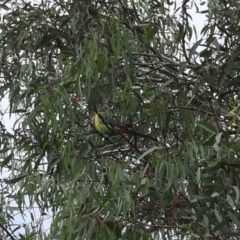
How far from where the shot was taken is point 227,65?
1.88m

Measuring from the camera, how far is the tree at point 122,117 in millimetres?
1667

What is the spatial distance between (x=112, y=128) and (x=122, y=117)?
0.60 feet

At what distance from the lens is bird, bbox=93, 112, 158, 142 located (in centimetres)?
207

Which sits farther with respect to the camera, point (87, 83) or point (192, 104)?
point (192, 104)

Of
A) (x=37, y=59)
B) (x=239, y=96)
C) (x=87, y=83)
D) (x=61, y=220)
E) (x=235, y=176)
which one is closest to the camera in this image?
(x=235, y=176)

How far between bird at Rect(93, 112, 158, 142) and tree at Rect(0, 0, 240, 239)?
3 centimetres

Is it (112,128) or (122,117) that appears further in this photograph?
(122,117)

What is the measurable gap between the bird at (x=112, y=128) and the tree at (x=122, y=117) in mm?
34

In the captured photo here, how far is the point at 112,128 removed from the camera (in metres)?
2.11

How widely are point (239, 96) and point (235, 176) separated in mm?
610

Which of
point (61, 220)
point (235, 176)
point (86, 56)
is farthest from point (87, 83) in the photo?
point (235, 176)

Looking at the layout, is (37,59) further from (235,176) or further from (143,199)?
→ (235,176)

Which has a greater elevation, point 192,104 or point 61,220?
point 192,104

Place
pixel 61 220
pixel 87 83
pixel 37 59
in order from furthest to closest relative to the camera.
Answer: pixel 37 59 < pixel 87 83 < pixel 61 220
